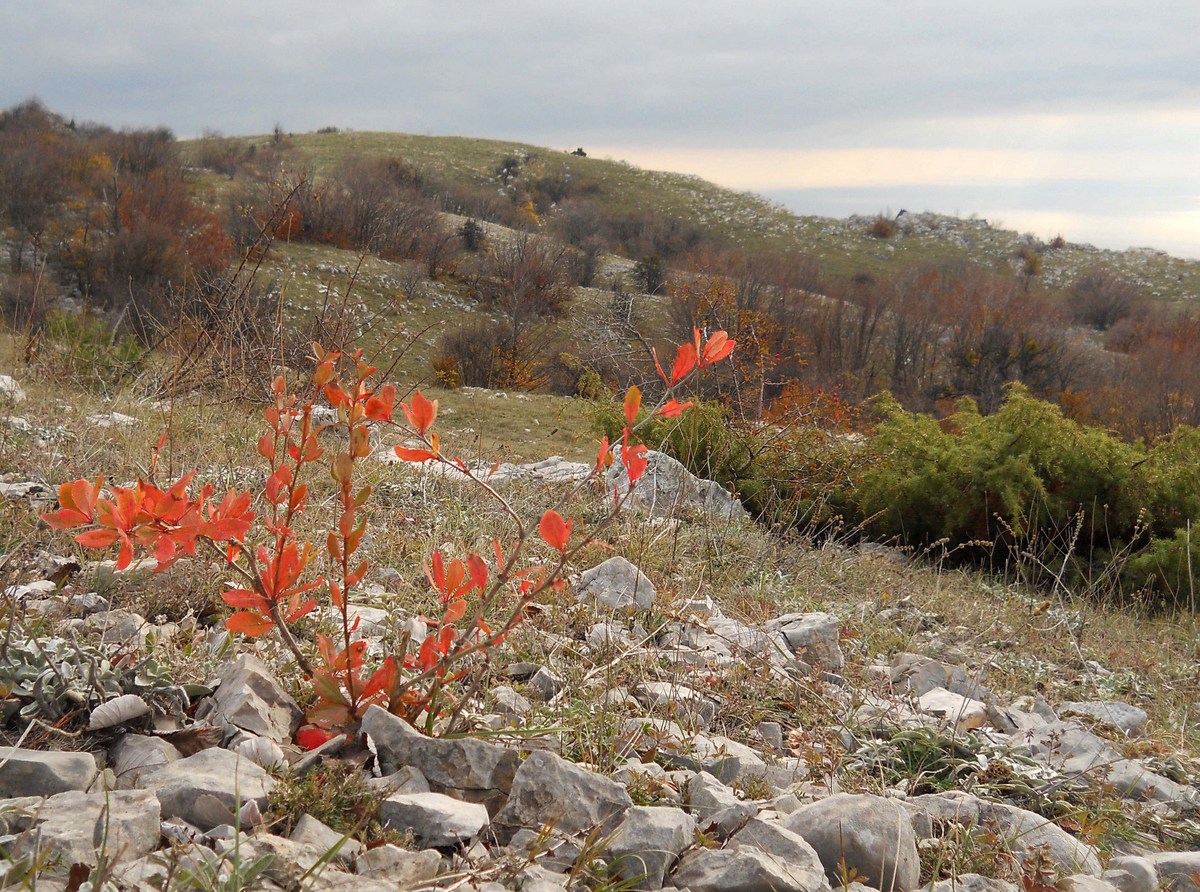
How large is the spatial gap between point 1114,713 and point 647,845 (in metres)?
2.39

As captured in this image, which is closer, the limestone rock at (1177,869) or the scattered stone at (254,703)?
the scattered stone at (254,703)

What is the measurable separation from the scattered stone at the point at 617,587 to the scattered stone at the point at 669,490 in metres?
1.55

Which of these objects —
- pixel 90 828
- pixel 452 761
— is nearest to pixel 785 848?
pixel 452 761

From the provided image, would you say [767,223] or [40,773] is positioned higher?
[767,223]

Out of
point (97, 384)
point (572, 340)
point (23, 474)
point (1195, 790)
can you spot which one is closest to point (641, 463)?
point (1195, 790)

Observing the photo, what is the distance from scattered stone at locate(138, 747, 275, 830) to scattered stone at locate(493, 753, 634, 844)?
1.37ft

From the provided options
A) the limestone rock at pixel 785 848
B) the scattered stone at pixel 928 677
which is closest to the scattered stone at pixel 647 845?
the limestone rock at pixel 785 848

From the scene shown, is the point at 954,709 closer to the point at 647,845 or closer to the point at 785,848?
the point at 785,848

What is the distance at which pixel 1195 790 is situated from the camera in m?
2.49

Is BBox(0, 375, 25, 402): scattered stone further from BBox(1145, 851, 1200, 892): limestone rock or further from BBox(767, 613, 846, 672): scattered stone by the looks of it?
BBox(1145, 851, 1200, 892): limestone rock

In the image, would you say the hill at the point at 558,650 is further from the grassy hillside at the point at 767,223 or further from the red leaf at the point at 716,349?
the grassy hillside at the point at 767,223

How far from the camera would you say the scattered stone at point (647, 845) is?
1452mm

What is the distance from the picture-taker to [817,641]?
297 cm

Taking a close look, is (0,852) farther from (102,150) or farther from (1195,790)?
(102,150)
